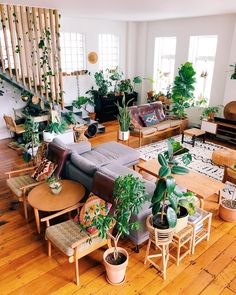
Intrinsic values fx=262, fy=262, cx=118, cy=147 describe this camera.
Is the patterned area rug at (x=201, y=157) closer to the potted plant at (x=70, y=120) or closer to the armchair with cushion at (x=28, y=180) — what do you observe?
the potted plant at (x=70, y=120)

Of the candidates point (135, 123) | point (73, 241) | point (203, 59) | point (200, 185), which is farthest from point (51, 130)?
point (203, 59)

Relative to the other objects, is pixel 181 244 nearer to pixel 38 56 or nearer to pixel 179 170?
pixel 179 170

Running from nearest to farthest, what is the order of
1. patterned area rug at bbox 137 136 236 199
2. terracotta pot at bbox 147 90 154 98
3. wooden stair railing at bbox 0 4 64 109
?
patterned area rug at bbox 137 136 236 199 → wooden stair railing at bbox 0 4 64 109 → terracotta pot at bbox 147 90 154 98

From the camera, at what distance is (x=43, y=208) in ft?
10.9

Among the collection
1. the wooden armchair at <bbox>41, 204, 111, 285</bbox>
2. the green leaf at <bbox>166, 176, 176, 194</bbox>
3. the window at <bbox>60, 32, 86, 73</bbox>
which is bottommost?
the wooden armchair at <bbox>41, 204, 111, 285</bbox>

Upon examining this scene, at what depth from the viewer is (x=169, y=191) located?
254 cm

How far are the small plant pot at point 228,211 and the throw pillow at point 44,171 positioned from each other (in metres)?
2.63

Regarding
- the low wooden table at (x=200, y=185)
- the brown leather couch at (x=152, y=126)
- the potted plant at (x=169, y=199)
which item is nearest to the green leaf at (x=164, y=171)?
the potted plant at (x=169, y=199)

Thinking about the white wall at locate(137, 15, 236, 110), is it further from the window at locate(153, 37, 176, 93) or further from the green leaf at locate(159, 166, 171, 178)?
the green leaf at locate(159, 166, 171, 178)

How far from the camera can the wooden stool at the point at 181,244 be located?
306 centimetres

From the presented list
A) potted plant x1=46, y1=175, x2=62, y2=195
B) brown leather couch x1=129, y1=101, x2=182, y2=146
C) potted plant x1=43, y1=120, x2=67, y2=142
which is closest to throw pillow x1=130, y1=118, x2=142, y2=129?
brown leather couch x1=129, y1=101, x2=182, y2=146

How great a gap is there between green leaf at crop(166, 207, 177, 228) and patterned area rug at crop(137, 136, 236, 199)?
7.57ft

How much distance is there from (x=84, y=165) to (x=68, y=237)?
1.18 m

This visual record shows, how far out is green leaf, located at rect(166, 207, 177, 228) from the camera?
8.57 feet
